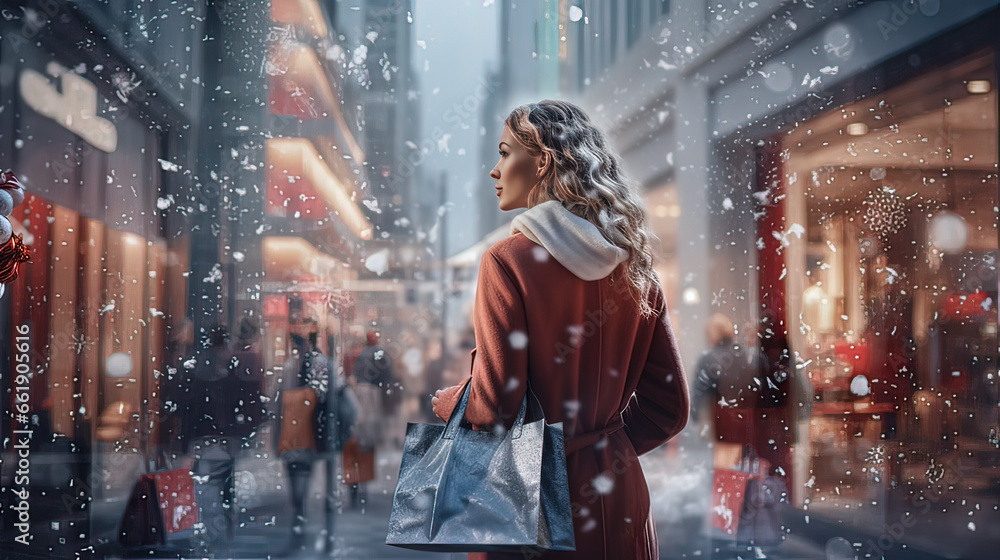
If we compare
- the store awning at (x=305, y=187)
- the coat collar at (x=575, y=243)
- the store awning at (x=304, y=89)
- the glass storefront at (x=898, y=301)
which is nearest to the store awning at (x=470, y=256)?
the store awning at (x=305, y=187)

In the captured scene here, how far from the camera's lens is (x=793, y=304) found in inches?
121

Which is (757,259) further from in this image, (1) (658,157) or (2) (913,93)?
(2) (913,93)

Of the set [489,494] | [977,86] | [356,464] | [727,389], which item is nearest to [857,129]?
[977,86]

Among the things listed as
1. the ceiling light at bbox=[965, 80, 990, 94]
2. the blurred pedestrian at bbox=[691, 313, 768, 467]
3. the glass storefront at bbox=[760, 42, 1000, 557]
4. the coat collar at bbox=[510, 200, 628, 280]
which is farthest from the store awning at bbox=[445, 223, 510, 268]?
the ceiling light at bbox=[965, 80, 990, 94]

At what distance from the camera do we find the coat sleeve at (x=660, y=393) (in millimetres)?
1366

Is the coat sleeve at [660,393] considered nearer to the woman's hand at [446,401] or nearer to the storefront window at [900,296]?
the woman's hand at [446,401]

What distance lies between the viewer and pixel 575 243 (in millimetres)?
1198

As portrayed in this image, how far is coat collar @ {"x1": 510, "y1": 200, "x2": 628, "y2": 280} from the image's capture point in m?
1.19

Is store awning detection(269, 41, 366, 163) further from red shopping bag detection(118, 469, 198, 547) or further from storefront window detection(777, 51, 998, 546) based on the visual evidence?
storefront window detection(777, 51, 998, 546)

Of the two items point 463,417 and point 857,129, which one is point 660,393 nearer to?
point 463,417

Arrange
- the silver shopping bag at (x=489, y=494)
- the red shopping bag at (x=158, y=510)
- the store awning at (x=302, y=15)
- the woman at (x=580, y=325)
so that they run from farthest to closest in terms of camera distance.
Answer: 1. the store awning at (x=302, y=15)
2. the red shopping bag at (x=158, y=510)
3. the woman at (x=580, y=325)
4. the silver shopping bag at (x=489, y=494)

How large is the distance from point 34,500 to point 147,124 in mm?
1829

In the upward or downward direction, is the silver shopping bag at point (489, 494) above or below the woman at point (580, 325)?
below

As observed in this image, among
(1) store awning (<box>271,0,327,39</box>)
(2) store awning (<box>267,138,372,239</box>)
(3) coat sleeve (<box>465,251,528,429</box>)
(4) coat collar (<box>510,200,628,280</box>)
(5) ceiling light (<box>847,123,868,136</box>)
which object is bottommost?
(3) coat sleeve (<box>465,251,528,429</box>)
